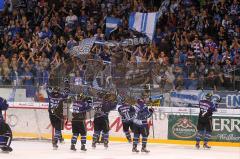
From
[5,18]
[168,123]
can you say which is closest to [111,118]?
[168,123]

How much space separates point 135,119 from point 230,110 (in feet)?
13.8

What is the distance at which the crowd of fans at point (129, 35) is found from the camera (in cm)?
2061

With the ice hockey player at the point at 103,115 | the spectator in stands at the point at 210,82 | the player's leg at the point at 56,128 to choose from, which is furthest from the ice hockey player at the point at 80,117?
the spectator in stands at the point at 210,82

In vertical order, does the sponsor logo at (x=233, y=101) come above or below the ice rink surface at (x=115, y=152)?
above

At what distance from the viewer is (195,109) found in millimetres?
21438

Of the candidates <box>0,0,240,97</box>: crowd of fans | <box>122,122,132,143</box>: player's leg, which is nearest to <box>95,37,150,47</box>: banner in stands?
<box>0,0,240,97</box>: crowd of fans

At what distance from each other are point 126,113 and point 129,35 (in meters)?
6.24

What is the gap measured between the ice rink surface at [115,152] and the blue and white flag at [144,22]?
228 inches

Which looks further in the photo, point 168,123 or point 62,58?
point 62,58

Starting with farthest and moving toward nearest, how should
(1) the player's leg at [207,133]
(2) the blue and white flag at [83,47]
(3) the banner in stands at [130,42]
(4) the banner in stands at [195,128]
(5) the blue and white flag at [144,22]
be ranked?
(5) the blue and white flag at [144,22], (3) the banner in stands at [130,42], (2) the blue and white flag at [83,47], (4) the banner in stands at [195,128], (1) the player's leg at [207,133]

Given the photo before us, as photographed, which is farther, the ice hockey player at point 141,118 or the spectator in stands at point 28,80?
the spectator in stands at point 28,80

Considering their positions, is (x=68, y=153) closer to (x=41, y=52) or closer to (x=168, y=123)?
(x=168, y=123)

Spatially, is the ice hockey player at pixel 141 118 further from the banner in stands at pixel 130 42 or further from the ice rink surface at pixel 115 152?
the banner in stands at pixel 130 42

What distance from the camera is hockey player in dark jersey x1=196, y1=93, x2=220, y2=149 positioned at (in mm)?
19656
